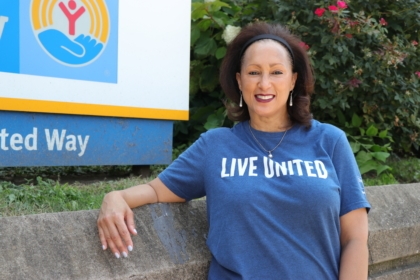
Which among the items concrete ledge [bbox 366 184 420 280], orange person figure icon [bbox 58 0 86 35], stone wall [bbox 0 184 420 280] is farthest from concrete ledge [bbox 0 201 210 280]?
orange person figure icon [bbox 58 0 86 35]

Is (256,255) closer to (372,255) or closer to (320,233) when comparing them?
(320,233)

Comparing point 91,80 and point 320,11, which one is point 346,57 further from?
point 91,80

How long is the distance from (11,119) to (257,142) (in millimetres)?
1826

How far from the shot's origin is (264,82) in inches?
83.7

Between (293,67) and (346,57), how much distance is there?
227 cm

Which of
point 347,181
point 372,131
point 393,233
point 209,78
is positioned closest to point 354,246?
point 347,181

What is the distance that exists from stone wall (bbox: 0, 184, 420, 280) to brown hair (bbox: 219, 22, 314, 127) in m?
0.53

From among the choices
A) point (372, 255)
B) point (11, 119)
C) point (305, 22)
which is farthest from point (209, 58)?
point (372, 255)

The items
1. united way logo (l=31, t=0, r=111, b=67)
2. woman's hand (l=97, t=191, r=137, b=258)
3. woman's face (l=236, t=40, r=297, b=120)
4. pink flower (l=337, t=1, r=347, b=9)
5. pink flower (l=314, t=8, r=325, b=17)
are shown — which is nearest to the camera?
woman's hand (l=97, t=191, r=137, b=258)

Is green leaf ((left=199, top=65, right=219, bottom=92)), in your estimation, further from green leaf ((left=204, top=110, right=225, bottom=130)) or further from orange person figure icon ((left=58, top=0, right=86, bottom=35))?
orange person figure icon ((left=58, top=0, right=86, bottom=35))

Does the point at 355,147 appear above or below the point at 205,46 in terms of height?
below

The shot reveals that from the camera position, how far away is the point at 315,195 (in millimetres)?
1973

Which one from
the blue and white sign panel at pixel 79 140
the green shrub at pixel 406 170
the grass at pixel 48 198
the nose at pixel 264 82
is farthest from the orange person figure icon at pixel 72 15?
the green shrub at pixel 406 170

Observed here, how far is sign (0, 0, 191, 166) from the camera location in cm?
338
